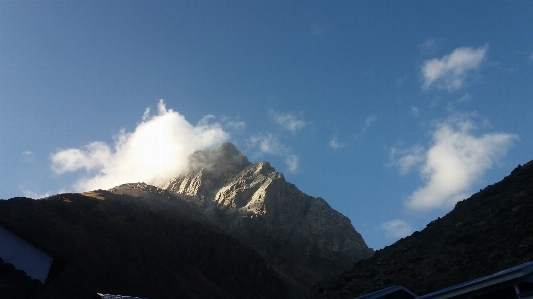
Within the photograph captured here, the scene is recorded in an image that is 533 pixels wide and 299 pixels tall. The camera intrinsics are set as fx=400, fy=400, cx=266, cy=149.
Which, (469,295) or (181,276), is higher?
(181,276)

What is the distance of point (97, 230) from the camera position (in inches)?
2501

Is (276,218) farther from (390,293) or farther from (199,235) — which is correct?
(390,293)

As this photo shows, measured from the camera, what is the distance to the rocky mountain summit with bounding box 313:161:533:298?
25.6m

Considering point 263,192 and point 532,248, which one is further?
point 263,192

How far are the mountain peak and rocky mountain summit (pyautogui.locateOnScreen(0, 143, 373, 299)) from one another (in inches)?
13.8

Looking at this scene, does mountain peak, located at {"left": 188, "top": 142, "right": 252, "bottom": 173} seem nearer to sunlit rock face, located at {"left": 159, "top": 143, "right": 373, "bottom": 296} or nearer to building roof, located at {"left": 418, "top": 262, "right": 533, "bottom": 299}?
sunlit rock face, located at {"left": 159, "top": 143, "right": 373, "bottom": 296}

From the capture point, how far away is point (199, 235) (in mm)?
79375

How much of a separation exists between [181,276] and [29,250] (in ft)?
167

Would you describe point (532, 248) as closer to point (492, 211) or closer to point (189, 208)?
point (492, 211)

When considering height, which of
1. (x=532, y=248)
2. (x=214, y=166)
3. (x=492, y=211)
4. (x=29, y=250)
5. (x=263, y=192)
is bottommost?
(x=29, y=250)

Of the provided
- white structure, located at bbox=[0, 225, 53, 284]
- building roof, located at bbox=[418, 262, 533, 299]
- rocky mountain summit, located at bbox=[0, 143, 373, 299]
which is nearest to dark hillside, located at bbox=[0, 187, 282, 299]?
rocky mountain summit, located at bbox=[0, 143, 373, 299]

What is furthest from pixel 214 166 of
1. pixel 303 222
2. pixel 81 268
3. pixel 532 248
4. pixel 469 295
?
pixel 469 295

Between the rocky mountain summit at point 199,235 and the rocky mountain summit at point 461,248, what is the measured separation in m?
23.1

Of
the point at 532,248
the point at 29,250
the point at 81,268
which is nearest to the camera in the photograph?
the point at 29,250
